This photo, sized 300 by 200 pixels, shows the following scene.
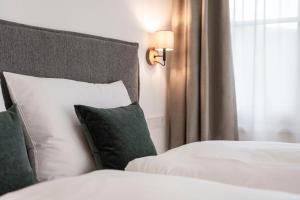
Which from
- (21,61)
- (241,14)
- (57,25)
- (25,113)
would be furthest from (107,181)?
(241,14)

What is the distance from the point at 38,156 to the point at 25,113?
0.20 metres

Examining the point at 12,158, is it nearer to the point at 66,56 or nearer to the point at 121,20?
the point at 66,56

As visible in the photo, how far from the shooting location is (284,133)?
296 centimetres

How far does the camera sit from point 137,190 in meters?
1.10

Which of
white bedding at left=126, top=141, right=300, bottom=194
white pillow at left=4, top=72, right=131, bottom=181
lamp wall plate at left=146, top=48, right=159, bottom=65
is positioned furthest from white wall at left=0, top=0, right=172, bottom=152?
white bedding at left=126, top=141, right=300, bottom=194

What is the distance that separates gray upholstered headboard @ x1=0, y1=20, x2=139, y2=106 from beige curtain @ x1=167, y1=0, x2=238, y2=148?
634 millimetres

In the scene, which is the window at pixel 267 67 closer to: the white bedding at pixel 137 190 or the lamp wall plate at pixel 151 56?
the lamp wall plate at pixel 151 56

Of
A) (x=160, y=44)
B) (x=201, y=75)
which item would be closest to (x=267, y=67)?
(x=201, y=75)

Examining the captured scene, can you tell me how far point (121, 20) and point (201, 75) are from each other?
2.96 ft

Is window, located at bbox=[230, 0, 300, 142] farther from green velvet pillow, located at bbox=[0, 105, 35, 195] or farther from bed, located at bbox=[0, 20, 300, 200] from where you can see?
green velvet pillow, located at bbox=[0, 105, 35, 195]

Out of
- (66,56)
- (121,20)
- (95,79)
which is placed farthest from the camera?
(121,20)

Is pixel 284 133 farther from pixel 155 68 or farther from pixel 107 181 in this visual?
pixel 107 181

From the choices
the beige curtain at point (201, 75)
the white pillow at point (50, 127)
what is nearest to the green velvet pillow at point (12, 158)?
the white pillow at point (50, 127)

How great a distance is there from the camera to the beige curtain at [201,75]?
3072 millimetres
